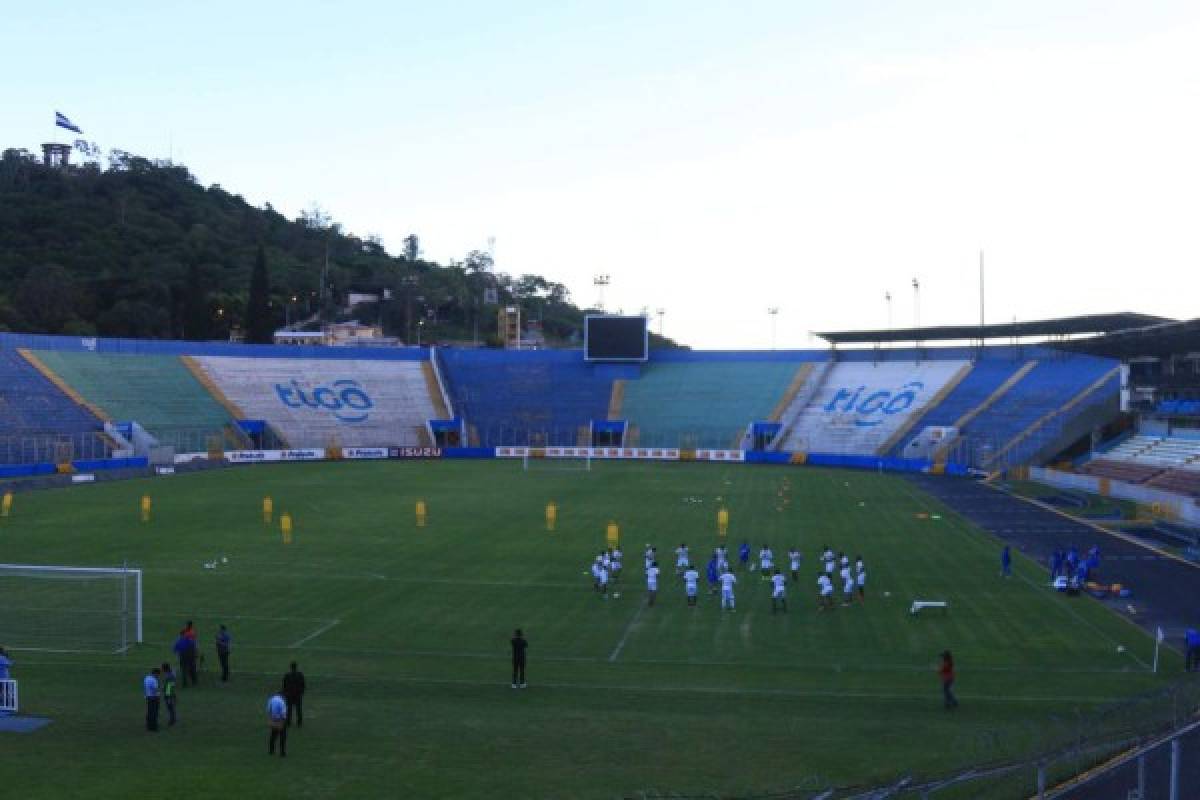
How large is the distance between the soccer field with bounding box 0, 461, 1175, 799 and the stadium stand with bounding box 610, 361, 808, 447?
4437cm

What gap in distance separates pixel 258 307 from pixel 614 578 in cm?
9701

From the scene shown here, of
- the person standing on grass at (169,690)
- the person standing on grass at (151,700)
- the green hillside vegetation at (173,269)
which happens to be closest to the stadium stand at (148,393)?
the green hillside vegetation at (173,269)

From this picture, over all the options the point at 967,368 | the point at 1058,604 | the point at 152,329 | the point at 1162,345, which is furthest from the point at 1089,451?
the point at 152,329

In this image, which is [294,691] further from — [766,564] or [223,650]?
[766,564]

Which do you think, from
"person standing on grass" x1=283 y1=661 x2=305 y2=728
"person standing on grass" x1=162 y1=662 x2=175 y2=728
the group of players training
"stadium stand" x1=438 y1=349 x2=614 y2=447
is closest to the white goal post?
"stadium stand" x1=438 y1=349 x2=614 y2=447

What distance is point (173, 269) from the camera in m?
132

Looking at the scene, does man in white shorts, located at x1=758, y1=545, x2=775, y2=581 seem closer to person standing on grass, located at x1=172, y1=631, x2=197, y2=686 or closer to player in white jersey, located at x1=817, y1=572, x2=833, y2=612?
player in white jersey, located at x1=817, y1=572, x2=833, y2=612

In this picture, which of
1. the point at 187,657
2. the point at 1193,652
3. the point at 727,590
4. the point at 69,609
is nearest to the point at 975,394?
the point at 727,590

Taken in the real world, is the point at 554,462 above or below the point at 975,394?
below

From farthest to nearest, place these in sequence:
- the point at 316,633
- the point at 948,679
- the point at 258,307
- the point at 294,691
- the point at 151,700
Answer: the point at 258,307
the point at 316,633
the point at 948,679
the point at 294,691
the point at 151,700

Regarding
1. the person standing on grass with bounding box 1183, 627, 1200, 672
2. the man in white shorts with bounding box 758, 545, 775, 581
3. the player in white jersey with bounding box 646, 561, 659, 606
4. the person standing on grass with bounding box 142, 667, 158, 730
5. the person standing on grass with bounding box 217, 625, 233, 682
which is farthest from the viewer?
the man in white shorts with bounding box 758, 545, 775, 581

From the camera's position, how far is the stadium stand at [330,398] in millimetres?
87875

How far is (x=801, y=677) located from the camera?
22.7m

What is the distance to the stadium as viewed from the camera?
1652 cm
